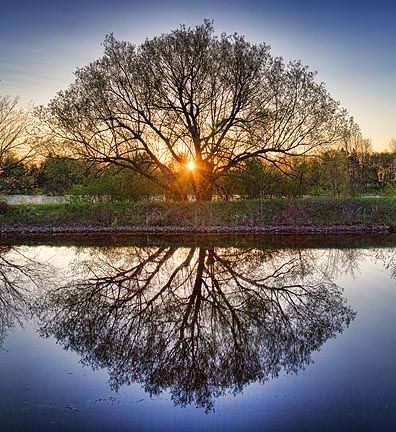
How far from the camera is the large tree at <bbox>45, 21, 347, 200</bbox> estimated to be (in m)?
24.7

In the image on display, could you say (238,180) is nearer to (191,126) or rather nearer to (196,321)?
(191,126)

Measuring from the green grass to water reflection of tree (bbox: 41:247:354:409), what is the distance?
10652 millimetres

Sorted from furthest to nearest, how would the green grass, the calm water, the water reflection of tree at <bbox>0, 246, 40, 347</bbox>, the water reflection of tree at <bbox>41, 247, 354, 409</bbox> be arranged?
the green grass, the water reflection of tree at <bbox>0, 246, 40, 347</bbox>, the water reflection of tree at <bbox>41, 247, 354, 409</bbox>, the calm water

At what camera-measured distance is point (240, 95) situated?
25219 mm

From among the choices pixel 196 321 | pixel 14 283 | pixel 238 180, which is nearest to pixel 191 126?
pixel 238 180

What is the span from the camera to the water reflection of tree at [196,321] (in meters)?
6.26

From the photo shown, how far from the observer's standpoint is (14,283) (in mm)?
11969

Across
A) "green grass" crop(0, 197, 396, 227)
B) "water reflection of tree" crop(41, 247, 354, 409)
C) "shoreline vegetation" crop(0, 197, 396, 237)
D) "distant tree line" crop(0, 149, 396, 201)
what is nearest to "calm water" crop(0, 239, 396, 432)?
"water reflection of tree" crop(41, 247, 354, 409)

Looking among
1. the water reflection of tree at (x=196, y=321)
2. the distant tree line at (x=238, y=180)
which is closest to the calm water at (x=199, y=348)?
the water reflection of tree at (x=196, y=321)

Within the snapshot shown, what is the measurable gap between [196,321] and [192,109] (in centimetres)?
1869

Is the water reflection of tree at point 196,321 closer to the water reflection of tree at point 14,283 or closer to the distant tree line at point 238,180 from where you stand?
the water reflection of tree at point 14,283

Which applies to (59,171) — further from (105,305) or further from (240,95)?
(105,305)

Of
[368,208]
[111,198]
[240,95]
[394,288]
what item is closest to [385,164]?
[368,208]

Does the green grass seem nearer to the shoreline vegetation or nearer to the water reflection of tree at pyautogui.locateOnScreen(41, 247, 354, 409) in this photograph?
the shoreline vegetation
